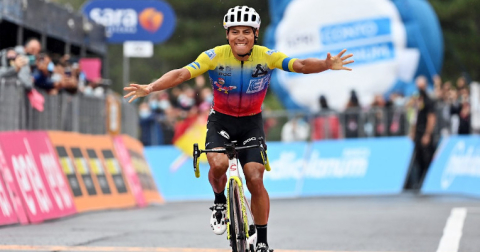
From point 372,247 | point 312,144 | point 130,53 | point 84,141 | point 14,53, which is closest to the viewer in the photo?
point 372,247

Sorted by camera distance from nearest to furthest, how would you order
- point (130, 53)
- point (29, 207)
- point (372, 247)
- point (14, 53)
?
point (372, 247) → point (29, 207) → point (14, 53) → point (130, 53)

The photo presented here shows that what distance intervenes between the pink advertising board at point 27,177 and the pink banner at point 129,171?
468 cm

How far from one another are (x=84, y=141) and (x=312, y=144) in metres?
8.76

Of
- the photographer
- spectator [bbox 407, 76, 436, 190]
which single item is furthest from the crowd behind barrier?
the photographer

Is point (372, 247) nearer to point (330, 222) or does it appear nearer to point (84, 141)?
point (330, 222)

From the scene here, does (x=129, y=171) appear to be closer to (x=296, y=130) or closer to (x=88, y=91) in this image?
(x=88, y=91)

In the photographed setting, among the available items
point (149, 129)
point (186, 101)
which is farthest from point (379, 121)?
point (149, 129)

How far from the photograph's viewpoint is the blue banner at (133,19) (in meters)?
23.4

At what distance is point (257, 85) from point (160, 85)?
91 centimetres

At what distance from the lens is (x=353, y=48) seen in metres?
30.2

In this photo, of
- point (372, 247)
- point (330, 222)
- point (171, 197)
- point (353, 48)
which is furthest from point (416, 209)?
point (353, 48)

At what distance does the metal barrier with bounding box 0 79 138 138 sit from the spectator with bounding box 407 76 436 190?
21.4 feet

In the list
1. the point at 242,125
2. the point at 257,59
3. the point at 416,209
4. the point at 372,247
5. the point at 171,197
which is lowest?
the point at 171,197

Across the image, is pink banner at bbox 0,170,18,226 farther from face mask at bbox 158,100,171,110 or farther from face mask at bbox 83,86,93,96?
face mask at bbox 158,100,171,110
